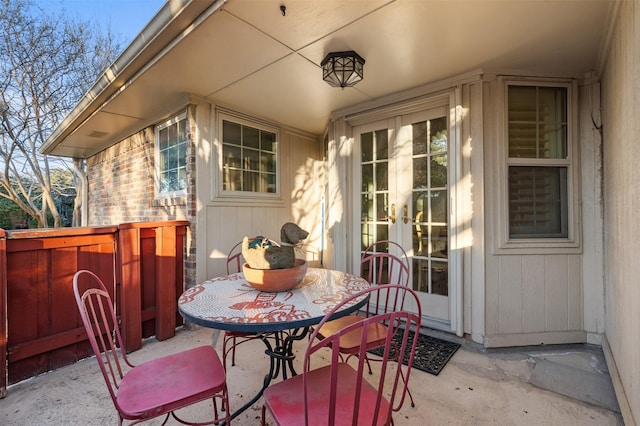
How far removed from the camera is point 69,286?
2.30 metres

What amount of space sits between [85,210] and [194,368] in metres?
6.18

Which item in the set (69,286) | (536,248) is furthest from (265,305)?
(536,248)

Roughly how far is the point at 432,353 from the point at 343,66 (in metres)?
2.45

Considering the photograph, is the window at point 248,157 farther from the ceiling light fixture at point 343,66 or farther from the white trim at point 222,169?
the ceiling light fixture at point 343,66

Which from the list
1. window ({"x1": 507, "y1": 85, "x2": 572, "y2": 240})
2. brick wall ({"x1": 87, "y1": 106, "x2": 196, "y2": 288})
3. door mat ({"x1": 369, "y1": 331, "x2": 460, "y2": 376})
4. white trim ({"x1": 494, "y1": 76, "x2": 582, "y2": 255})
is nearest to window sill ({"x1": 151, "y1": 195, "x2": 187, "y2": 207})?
brick wall ({"x1": 87, "y1": 106, "x2": 196, "y2": 288})

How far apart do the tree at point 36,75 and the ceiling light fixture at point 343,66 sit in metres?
6.59

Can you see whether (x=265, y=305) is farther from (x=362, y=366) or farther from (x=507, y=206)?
(x=507, y=206)

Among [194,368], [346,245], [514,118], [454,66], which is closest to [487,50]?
[454,66]

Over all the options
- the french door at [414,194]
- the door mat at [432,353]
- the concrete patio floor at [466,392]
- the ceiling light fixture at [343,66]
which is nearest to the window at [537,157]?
the french door at [414,194]

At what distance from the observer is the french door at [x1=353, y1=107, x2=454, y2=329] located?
111 inches

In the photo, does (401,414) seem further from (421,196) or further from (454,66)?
(454,66)

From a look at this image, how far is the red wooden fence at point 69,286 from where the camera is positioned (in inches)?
80.1

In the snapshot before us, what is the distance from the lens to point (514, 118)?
8.48 feet

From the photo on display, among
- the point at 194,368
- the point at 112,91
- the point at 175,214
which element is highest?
the point at 112,91
